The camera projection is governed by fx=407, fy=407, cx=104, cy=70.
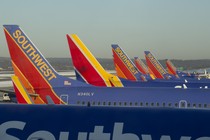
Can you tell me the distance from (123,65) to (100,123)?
3785cm

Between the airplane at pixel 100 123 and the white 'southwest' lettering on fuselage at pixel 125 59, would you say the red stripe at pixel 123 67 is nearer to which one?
the white 'southwest' lettering on fuselage at pixel 125 59

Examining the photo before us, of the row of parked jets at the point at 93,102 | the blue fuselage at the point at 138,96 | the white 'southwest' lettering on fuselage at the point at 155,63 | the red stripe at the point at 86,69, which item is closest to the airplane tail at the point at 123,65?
the row of parked jets at the point at 93,102

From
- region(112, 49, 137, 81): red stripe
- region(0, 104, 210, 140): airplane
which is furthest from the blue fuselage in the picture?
region(112, 49, 137, 81): red stripe

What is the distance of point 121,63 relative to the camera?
158 ft

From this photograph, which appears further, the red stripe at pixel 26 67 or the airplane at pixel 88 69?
the airplane at pixel 88 69

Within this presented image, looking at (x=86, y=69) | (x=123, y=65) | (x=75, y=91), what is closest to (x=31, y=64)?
(x=75, y=91)

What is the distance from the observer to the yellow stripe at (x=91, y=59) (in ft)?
112

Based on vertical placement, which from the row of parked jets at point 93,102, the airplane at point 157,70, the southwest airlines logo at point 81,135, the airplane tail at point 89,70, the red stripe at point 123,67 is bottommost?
the southwest airlines logo at point 81,135

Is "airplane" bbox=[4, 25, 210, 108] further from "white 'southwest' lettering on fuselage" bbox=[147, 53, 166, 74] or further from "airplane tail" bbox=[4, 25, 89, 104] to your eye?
"white 'southwest' lettering on fuselage" bbox=[147, 53, 166, 74]

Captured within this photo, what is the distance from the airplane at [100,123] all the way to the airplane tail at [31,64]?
17381mm

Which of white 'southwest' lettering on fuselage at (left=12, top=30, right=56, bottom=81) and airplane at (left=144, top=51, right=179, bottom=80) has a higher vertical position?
airplane at (left=144, top=51, right=179, bottom=80)

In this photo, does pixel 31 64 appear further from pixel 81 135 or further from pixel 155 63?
pixel 155 63

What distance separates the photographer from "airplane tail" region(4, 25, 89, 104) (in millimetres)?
28391

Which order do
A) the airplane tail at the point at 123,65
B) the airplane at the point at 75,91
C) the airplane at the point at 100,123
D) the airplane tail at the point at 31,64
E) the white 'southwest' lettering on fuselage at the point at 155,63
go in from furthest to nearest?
the white 'southwest' lettering on fuselage at the point at 155,63 < the airplane tail at the point at 123,65 < the airplane tail at the point at 31,64 < the airplane at the point at 75,91 < the airplane at the point at 100,123
